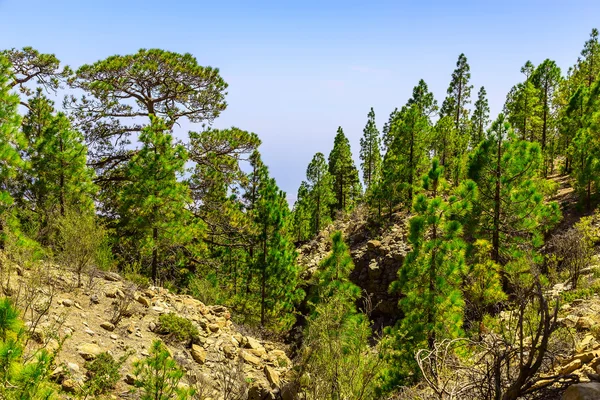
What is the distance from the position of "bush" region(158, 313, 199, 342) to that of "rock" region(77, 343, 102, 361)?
8.59 ft

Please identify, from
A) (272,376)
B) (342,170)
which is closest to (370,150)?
(342,170)

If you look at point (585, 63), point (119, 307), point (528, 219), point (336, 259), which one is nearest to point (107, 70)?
point (119, 307)

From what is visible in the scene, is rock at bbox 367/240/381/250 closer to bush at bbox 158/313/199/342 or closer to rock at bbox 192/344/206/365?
bush at bbox 158/313/199/342

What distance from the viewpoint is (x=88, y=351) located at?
25.5 feet

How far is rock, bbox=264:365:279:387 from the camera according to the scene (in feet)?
34.6

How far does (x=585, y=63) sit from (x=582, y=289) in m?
45.2

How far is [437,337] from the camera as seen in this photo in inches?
457

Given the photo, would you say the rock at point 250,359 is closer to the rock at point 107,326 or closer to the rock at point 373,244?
the rock at point 107,326

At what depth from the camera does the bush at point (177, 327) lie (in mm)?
10648

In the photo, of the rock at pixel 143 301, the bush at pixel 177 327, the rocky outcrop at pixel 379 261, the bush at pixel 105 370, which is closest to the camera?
the bush at pixel 105 370

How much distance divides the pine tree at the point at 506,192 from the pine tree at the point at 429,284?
4573 millimetres

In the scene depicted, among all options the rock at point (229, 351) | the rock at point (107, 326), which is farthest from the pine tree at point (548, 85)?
the rock at point (107, 326)

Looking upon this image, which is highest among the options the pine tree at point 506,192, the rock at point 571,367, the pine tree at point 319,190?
the pine tree at point 319,190

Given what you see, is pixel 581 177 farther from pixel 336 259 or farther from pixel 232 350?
pixel 232 350
